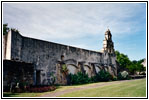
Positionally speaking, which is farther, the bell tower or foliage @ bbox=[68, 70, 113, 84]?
the bell tower

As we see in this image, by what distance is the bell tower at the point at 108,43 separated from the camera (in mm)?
25281

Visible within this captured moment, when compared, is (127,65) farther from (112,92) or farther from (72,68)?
(112,92)

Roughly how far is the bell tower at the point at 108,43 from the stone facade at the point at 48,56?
235cm

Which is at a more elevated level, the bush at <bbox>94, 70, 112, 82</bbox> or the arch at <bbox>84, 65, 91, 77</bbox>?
the arch at <bbox>84, 65, 91, 77</bbox>

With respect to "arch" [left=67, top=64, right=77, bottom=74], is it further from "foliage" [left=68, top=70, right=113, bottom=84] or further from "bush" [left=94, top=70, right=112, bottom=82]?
"bush" [left=94, top=70, right=112, bottom=82]

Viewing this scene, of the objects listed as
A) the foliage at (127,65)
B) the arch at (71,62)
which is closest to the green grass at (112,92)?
the arch at (71,62)

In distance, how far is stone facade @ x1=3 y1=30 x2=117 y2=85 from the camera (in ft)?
42.7

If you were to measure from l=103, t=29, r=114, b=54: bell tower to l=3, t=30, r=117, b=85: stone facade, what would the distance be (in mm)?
2354

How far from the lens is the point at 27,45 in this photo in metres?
14.4

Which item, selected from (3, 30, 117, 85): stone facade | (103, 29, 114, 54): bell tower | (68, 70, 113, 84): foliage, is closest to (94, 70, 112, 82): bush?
(68, 70, 113, 84): foliage

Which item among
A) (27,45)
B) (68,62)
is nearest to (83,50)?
(68,62)

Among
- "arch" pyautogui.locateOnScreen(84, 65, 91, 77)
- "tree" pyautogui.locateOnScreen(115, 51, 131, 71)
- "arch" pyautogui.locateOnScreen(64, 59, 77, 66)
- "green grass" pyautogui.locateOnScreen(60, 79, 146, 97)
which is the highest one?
"tree" pyautogui.locateOnScreen(115, 51, 131, 71)

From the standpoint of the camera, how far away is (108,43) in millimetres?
25812

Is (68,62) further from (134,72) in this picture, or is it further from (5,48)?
(134,72)
